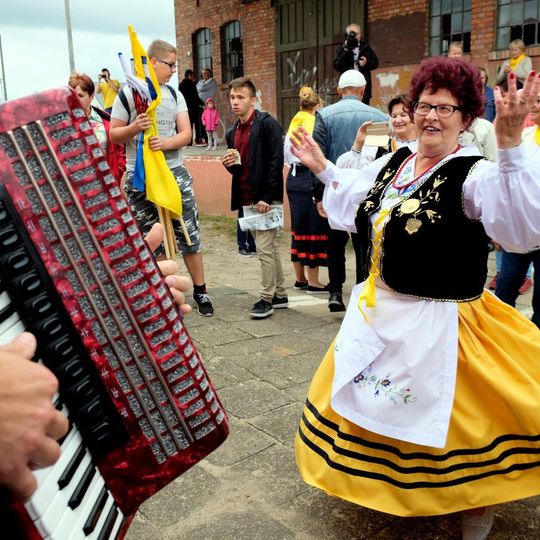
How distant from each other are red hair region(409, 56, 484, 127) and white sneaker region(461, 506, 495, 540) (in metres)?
1.43

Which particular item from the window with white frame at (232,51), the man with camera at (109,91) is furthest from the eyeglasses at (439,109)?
the window with white frame at (232,51)

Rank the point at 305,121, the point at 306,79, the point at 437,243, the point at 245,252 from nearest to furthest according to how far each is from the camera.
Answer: the point at 437,243 → the point at 305,121 → the point at 245,252 → the point at 306,79

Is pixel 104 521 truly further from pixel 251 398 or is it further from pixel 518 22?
pixel 518 22

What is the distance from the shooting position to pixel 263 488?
8.95ft

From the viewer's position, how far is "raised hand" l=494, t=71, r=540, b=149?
1.94 meters

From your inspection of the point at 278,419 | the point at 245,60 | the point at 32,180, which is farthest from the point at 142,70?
the point at 245,60

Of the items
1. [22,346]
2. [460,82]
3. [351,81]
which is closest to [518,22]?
[351,81]

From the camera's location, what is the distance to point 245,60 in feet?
45.9

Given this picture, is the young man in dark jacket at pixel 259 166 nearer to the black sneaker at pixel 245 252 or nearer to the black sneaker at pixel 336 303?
the black sneaker at pixel 336 303

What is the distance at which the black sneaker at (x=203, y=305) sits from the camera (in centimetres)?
511

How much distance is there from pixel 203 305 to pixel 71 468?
4.06m

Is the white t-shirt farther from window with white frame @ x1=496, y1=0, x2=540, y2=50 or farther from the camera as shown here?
window with white frame @ x1=496, y1=0, x2=540, y2=50

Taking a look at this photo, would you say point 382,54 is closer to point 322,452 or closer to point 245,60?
point 245,60

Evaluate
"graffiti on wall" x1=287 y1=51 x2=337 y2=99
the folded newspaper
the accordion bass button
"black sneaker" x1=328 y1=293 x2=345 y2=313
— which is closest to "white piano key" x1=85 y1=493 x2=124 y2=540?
the accordion bass button
